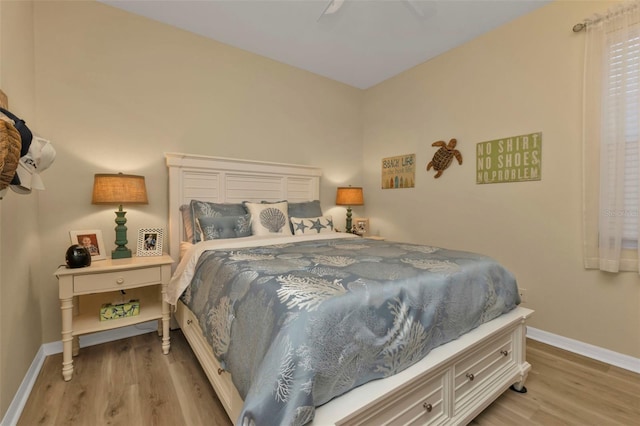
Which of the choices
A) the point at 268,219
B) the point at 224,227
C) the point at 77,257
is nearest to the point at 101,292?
the point at 77,257

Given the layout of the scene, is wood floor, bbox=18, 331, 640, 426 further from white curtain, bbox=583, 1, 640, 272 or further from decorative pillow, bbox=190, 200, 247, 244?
decorative pillow, bbox=190, 200, 247, 244

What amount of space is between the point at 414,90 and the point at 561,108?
4.94 ft

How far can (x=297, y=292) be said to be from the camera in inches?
42.1

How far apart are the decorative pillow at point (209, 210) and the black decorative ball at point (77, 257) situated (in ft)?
2.35

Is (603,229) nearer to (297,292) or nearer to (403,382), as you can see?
(403,382)

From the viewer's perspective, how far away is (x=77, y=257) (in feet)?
6.00

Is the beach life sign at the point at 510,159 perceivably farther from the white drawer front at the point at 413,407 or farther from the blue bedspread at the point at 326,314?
the white drawer front at the point at 413,407

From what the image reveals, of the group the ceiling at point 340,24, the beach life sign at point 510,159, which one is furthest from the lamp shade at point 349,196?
the ceiling at point 340,24

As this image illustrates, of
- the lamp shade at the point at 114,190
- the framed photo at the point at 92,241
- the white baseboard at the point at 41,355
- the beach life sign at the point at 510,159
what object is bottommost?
the white baseboard at the point at 41,355

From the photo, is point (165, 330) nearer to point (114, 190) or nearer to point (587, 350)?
point (114, 190)

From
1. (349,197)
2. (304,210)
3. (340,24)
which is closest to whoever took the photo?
(340,24)

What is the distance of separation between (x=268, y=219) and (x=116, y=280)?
1.20 m

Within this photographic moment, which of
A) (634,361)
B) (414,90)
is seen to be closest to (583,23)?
(414,90)

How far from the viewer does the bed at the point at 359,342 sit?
3.00 ft
